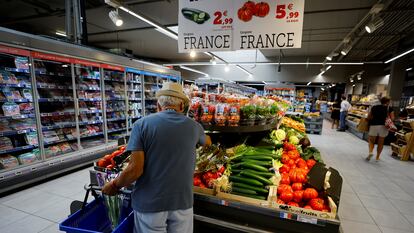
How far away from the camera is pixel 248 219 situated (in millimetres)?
1760

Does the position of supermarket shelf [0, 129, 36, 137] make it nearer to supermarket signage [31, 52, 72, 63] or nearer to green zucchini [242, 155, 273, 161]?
supermarket signage [31, 52, 72, 63]

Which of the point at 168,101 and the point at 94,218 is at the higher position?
the point at 168,101

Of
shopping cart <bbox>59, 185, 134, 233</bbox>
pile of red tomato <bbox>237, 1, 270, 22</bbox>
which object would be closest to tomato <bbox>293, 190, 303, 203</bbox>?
shopping cart <bbox>59, 185, 134, 233</bbox>

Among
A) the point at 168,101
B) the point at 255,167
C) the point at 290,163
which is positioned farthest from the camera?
the point at 290,163

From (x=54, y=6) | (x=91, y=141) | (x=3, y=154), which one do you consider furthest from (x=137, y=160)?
(x=54, y=6)

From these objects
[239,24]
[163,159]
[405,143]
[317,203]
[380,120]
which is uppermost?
[239,24]

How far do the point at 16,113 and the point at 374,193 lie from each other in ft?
21.5

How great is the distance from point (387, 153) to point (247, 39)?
23.0 ft

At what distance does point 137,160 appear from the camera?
4.55ft

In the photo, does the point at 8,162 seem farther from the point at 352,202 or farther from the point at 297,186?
the point at 352,202

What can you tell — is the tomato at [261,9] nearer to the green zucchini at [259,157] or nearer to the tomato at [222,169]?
the green zucchini at [259,157]

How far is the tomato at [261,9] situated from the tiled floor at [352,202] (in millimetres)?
3066

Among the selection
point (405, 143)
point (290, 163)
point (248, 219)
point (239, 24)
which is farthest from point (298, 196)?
point (405, 143)

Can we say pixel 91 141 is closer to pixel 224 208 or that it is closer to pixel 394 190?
pixel 224 208
